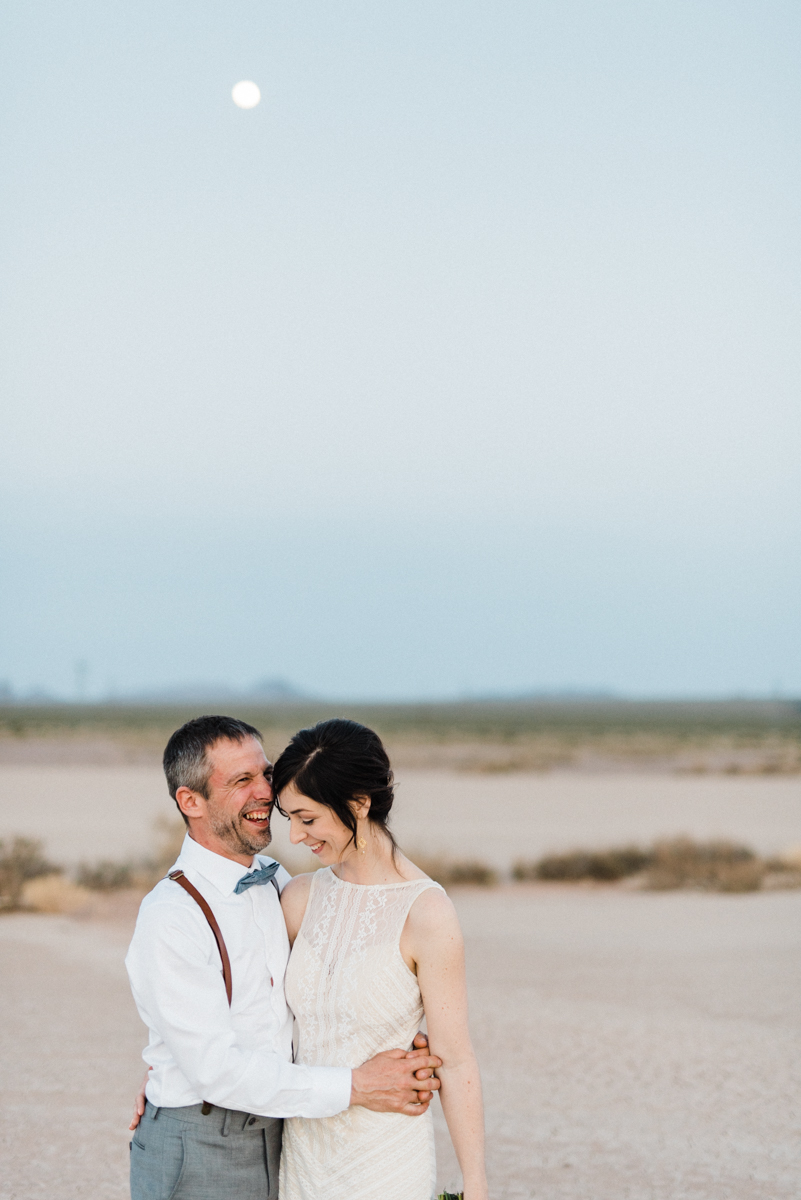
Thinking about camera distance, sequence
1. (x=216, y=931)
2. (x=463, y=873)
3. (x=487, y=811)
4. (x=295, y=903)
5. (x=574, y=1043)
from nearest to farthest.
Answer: (x=216, y=931) → (x=295, y=903) → (x=574, y=1043) → (x=463, y=873) → (x=487, y=811)

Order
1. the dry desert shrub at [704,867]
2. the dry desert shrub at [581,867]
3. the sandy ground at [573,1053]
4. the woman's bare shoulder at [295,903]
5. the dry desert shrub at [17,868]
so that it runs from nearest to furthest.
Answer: the woman's bare shoulder at [295,903], the sandy ground at [573,1053], the dry desert shrub at [17,868], the dry desert shrub at [704,867], the dry desert shrub at [581,867]

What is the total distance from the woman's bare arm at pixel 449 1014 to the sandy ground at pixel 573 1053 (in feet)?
12.0

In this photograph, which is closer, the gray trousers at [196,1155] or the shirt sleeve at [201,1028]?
the shirt sleeve at [201,1028]

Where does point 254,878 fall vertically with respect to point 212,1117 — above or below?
above

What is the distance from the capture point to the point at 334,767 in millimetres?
2830

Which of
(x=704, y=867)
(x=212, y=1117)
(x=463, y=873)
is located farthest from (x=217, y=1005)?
(x=704, y=867)

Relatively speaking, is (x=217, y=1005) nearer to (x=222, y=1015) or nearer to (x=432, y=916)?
(x=222, y=1015)

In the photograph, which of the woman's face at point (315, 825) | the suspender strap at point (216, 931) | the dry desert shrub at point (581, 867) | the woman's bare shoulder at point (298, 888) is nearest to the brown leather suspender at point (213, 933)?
the suspender strap at point (216, 931)

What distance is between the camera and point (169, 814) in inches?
1054

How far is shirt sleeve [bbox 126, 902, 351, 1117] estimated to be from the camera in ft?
8.65

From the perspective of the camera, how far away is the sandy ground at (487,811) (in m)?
25.3

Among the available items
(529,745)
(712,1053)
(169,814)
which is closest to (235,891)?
(712,1053)

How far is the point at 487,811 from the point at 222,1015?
29826 mm

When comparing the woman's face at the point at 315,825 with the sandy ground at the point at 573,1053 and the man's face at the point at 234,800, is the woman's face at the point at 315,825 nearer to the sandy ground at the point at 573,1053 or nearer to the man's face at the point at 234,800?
the man's face at the point at 234,800
